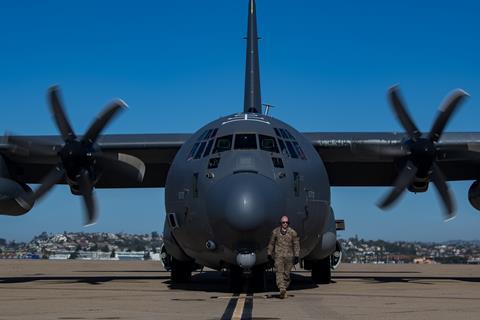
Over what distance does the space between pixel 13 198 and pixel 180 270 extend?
5.17m

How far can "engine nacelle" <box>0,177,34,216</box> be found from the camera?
64.1 ft

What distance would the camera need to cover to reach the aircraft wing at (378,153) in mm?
18844

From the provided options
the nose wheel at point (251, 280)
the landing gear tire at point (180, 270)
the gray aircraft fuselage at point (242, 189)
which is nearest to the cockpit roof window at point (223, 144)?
the gray aircraft fuselage at point (242, 189)

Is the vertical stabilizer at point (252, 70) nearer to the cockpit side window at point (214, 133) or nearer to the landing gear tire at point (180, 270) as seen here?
the landing gear tire at point (180, 270)

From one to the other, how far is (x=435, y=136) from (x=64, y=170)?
9930 millimetres

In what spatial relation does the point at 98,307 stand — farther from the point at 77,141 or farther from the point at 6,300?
the point at 77,141

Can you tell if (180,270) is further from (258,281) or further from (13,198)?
(13,198)

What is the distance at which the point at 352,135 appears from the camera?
20594 mm

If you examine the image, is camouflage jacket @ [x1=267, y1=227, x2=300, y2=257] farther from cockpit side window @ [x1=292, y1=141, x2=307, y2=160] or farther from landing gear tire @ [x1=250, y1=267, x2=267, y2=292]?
cockpit side window @ [x1=292, y1=141, x2=307, y2=160]

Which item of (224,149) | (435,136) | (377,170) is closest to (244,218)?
(224,149)

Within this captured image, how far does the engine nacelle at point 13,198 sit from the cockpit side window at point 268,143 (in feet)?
28.0

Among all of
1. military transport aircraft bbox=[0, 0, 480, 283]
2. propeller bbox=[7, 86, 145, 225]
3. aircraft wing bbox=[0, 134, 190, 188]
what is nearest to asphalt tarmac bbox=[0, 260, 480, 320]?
military transport aircraft bbox=[0, 0, 480, 283]

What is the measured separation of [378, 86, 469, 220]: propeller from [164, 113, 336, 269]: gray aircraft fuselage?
3196 millimetres

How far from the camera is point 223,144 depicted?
14.6m
